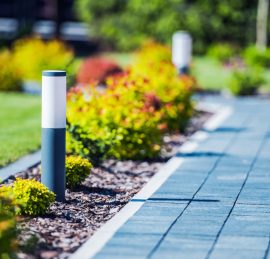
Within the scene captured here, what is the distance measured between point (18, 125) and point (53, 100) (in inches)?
233

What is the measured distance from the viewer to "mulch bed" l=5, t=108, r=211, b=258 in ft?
21.2

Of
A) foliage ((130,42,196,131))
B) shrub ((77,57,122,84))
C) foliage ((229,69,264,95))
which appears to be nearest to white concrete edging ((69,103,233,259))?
foliage ((130,42,196,131))

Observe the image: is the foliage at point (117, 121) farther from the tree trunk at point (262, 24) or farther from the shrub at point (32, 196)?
the tree trunk at point (262, 24)

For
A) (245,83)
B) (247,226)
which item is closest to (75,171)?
(247,226)

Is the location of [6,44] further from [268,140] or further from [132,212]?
[132,212]

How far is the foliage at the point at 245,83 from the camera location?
18.7 m

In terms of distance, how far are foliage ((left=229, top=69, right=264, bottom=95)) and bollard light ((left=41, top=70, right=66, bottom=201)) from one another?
437 inches

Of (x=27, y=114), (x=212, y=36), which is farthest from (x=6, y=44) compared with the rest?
(x=27, y=114)

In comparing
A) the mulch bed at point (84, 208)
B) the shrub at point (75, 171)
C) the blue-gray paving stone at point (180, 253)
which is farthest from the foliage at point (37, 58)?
the blue-gray paving stone at point (180, 253)

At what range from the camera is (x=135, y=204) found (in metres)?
7.86

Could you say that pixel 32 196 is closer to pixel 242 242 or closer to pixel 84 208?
pixel 84 208

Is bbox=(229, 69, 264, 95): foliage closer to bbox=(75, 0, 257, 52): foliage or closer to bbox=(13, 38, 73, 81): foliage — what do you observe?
bbox=(13, 38, 73, 81): foliage

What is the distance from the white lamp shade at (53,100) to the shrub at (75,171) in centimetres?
78

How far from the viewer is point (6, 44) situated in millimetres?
29969
